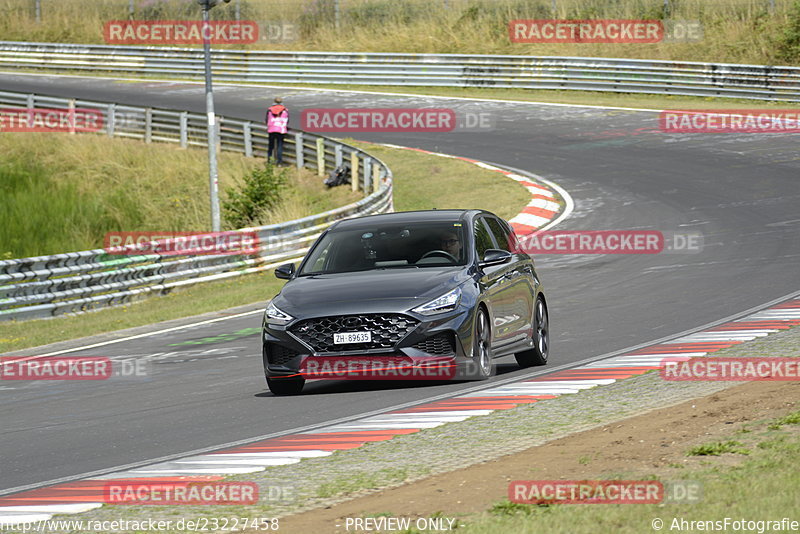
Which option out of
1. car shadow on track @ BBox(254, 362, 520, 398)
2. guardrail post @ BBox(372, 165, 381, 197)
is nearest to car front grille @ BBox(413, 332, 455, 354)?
car shadow on track @ BBox(254, 362, 520, 398)

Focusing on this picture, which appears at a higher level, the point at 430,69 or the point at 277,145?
the point at 430,69

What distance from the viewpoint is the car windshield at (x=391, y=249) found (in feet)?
39.4

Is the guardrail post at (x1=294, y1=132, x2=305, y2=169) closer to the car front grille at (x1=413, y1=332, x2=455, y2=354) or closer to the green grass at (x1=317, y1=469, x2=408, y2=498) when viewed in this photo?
the car front grille at (x1=413, y1=332, x2=455, y2=354)

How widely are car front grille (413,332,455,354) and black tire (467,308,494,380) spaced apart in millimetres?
315

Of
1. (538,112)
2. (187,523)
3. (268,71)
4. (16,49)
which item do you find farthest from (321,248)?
(16,49)

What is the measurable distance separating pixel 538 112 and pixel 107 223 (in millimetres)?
14776

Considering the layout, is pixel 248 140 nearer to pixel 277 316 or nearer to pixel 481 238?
pixel 481 238

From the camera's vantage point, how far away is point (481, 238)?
12.5 meters

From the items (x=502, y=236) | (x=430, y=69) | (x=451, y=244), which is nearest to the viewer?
(x=451, y=244)

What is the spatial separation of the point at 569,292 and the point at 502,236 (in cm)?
533

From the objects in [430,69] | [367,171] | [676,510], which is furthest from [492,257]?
[430,69]

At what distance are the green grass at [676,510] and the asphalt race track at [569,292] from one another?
3488 millimetres

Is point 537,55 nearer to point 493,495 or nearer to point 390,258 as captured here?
point 390,258

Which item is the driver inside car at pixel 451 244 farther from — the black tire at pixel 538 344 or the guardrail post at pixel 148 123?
the guardrail post at pixel 148 123
